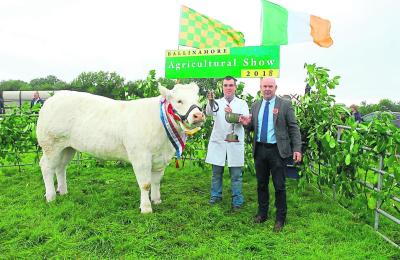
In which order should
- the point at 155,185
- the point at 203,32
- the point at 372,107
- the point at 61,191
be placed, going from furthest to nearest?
the point at 372,107 → the point at 203,32 → the point at 61,191 → the point at 155,185

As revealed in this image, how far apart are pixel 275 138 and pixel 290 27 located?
406cm

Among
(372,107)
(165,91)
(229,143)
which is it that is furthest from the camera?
(372,107)

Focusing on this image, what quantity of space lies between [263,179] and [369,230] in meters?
1.42

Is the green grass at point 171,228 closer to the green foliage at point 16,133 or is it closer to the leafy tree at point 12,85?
the green foliage at point 16,133

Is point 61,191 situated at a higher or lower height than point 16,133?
lower

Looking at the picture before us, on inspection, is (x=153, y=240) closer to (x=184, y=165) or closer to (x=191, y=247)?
(x=191, y=247)

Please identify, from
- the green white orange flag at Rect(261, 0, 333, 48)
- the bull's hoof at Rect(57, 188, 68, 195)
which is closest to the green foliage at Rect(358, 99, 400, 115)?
the green white orange flag at Rect(261, 0, 333, 48)

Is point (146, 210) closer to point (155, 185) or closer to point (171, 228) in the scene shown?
point (155, 185)

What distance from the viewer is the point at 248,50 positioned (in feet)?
23.9

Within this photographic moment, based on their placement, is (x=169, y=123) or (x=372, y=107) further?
(x=372, y=107)

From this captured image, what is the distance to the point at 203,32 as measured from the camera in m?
8.59

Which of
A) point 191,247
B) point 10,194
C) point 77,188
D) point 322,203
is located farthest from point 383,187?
point 10,194

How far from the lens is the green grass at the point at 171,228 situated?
4148 millimetres

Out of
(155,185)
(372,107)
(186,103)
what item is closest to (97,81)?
(372,107)
